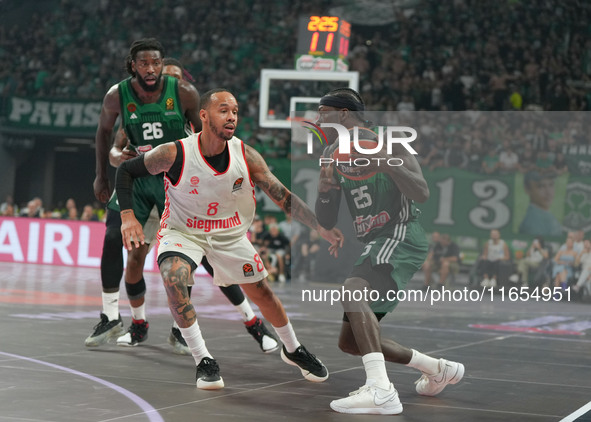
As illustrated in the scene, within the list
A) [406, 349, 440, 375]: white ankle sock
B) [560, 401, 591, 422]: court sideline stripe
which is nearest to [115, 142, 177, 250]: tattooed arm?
[406, 349, 440, 375]: white ankle sock

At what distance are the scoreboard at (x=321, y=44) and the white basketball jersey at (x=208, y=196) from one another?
12.2 metres

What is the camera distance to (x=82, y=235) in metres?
18.7

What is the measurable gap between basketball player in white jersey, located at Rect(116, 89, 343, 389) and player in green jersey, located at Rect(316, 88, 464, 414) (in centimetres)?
26

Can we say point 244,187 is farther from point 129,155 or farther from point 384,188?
point 129,155

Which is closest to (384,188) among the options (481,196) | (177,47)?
(481,196)

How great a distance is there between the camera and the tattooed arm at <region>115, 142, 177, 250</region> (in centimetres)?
583

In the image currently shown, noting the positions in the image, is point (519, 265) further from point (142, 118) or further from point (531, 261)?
point (142, 118)

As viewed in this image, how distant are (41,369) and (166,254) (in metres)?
1.27

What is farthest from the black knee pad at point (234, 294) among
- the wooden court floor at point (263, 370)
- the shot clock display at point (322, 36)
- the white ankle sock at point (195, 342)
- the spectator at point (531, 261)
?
the shot clock display at point (322, 36)

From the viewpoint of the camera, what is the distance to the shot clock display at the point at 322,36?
1806 cm

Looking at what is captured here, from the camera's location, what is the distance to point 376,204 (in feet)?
18.4

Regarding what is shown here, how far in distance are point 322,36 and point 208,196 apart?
12691mm

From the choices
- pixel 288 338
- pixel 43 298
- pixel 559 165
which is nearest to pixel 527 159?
pixel 559 165

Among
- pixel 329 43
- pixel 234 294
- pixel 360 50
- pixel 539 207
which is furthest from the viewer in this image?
pixel 360 50
